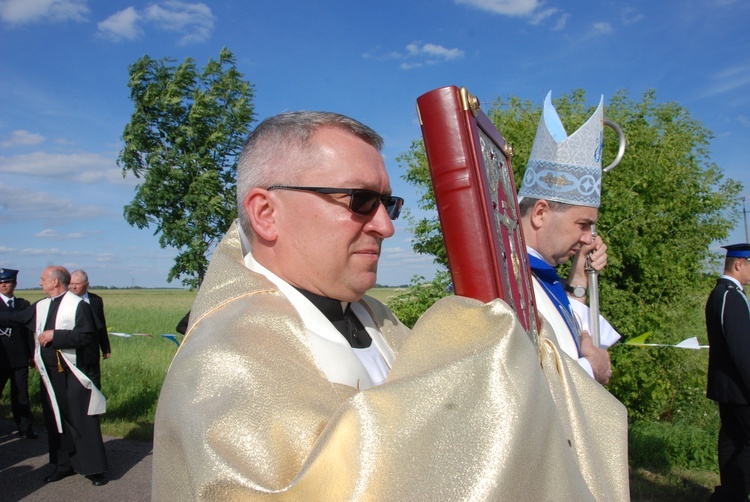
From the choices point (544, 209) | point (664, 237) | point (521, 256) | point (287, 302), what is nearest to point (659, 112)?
point (664, 237)

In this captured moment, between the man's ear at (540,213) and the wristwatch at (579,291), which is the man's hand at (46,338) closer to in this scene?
the wristwatch at (579,291)

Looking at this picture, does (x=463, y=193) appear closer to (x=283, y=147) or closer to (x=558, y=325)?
(x=283, y=147)

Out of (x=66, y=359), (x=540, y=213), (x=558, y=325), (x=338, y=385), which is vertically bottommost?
(x=66, y=359)

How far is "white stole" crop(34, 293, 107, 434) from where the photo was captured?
6434 millimetres

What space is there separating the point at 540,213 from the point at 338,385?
166cm

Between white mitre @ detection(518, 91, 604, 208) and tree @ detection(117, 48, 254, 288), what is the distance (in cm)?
499

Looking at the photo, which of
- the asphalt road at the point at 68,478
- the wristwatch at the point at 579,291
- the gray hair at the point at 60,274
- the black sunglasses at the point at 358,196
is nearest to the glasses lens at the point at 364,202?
the black sunglasses at the point at 358,196

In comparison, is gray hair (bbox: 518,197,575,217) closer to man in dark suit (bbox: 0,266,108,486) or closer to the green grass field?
the green grass field

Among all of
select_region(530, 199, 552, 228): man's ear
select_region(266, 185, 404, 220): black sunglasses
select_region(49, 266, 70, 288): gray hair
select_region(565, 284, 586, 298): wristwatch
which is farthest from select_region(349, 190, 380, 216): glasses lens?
select_region(49, 266, 70, 288): gray hair

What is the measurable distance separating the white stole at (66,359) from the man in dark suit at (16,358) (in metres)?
1.78

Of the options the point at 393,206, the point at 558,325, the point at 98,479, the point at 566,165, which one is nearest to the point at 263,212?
the point at 393,206

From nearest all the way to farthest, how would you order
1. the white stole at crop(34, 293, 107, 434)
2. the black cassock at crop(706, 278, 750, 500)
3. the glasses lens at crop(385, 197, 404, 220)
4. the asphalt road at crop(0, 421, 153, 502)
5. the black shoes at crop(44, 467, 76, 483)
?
1. the glasses lens at crop(385, 197, 404, 220)
2. the black cassock at crop(706, 278, 750, 500)
3. the asphalt road at crop(0, 421, 153, 502)
4. the black shoes at crop(44, 467, 76, 483)
5. the white stole at crop(34, 293, 107, 434)

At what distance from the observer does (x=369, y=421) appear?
1043 millimetres

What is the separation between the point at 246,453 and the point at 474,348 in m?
0.46
